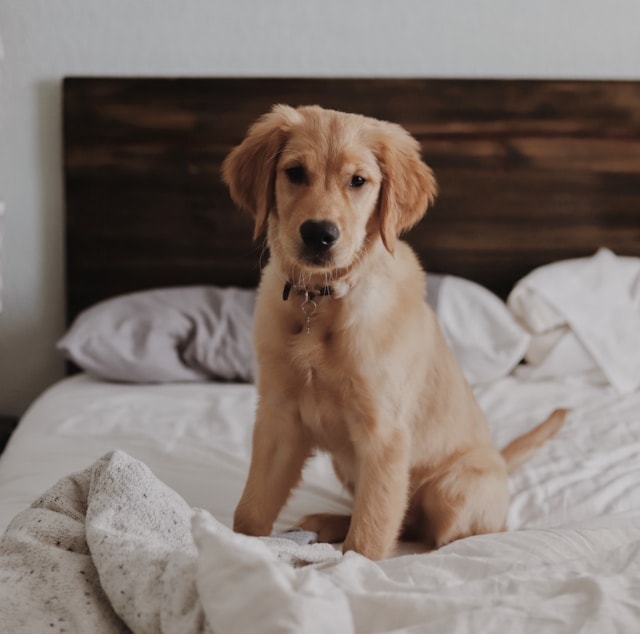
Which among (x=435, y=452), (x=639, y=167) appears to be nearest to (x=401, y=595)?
(x=435, y=452)

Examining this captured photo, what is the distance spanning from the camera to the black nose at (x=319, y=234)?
1.41m

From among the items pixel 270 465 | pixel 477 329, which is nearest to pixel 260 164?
pixel 270 465

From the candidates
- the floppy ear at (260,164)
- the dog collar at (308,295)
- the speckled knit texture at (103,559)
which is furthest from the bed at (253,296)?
the floppy ear at (260,164)

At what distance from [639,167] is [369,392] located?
1.85 m

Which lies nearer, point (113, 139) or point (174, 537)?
point (174, 537)

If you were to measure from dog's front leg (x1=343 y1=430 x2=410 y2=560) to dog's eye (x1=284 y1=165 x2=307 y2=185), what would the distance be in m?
0.47

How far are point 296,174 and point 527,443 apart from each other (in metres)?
0.86

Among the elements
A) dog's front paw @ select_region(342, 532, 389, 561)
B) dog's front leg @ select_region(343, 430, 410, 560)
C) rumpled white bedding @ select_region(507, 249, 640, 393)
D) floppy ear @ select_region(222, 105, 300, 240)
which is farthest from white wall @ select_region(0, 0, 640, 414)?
dog's front paw @ select_region(342, 532, 389, 561)

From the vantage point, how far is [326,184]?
1.47 m

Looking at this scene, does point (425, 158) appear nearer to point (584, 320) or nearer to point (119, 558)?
point (584, 320)

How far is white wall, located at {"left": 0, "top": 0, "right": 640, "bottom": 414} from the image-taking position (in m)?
2.77

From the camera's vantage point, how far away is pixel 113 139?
2805 millimetres

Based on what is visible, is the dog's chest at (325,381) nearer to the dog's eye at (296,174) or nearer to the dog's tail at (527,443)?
the dog's eye at (296,174)

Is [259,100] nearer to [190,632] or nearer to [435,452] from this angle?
[435,452]
